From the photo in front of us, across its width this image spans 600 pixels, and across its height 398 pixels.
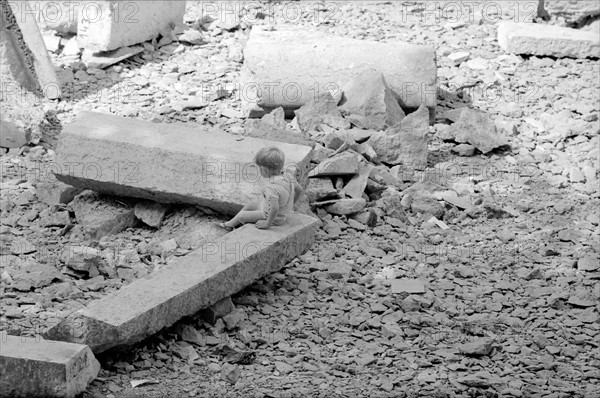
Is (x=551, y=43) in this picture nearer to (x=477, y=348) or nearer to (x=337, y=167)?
(x=337, y=167)

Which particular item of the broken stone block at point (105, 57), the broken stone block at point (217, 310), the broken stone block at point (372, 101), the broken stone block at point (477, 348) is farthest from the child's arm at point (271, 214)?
the broken stone block at point (105, 57)

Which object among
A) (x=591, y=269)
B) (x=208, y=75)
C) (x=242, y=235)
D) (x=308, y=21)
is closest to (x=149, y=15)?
(x=208, y=75)

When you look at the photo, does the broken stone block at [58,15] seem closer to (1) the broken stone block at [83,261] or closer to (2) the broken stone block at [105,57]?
(2) the broken stone block at [105,57]

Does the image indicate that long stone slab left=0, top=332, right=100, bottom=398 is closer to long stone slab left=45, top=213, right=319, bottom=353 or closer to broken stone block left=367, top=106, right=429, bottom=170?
long stone slab left=45, top=213, right=319, bottom=353

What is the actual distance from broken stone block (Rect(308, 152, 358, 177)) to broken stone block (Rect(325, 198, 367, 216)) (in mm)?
285

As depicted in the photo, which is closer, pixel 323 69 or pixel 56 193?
pixel 56 193

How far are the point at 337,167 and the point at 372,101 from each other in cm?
116

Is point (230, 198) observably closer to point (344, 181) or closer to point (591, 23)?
point (344, 181)

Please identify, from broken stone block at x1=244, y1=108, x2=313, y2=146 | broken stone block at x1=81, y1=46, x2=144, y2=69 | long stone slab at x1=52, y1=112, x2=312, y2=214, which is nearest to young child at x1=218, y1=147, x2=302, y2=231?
long stone slab at x1=52, y1=112, x2=312, y2=214

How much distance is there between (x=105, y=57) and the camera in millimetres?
9656

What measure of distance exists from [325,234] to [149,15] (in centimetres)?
380

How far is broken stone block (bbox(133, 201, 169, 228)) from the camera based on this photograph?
6.91m

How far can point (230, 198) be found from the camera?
671cm

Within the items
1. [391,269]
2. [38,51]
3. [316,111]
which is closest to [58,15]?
[38,51]
